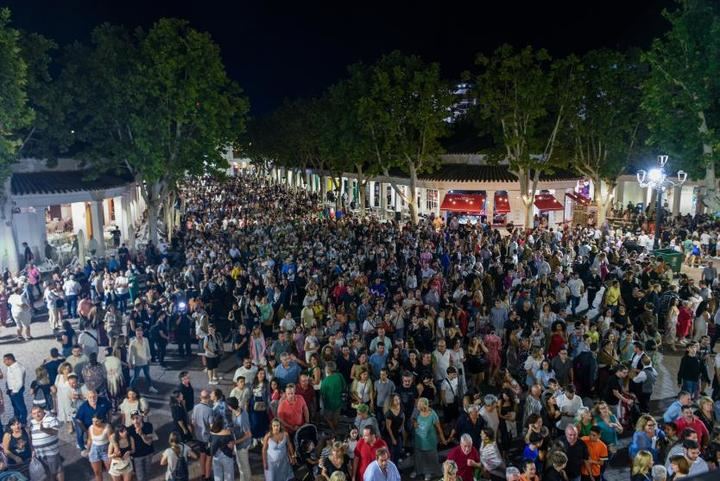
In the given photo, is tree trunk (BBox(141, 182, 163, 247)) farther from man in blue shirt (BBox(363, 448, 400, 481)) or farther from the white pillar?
man in blue shirt (BBox(363, 448, 400, 481))

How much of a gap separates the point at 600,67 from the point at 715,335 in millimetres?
→ 21021

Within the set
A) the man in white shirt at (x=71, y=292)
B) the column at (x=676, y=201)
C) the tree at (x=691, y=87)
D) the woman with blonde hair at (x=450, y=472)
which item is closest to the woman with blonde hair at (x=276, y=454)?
the woman with blonde hair at (x=450, y=472)

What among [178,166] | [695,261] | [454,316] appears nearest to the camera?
[454,316]

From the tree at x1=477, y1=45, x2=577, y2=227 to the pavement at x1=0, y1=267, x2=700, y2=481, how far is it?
1497 cm

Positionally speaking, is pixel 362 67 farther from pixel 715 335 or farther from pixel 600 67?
pixel 715 335

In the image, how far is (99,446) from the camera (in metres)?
7.55

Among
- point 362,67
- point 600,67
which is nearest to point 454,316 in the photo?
point 600,67

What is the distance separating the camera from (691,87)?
1867 cm

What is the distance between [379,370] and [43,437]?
16.3ft

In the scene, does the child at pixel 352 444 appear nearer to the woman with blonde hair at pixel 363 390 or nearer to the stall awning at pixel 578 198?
the woman with blonde hair at pixel 363 390

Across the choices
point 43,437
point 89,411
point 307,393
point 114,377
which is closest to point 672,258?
point 307,393

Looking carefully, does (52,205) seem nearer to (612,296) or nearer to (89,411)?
(89,411)

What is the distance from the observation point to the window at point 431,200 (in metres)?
36.8

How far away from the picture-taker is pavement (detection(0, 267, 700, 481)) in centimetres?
840
